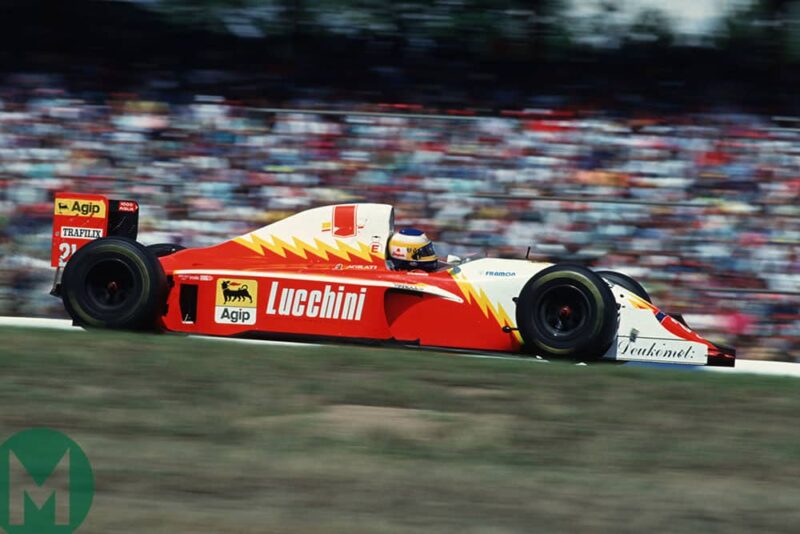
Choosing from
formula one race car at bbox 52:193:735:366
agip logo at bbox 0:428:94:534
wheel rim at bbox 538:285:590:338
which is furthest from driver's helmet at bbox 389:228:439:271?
agip logo at bbox 0:428:94:534

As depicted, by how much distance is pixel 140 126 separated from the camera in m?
12.0

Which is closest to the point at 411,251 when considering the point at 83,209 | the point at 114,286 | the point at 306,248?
the point at 306,248

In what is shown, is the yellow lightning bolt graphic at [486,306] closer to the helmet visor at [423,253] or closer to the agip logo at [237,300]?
the helmet visor at [423,253]

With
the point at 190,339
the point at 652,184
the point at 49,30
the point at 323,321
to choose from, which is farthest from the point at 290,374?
the point at 49,30

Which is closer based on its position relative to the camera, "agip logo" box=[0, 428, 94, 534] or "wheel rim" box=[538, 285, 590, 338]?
"agip logo" box=[0, 428, 94, 534]

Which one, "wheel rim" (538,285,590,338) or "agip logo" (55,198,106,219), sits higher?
"agip logo" (55,198,106,219)

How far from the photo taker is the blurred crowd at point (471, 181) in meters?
11.2

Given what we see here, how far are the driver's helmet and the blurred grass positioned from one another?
127 centimetres

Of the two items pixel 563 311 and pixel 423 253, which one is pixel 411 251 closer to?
pixel 423 253

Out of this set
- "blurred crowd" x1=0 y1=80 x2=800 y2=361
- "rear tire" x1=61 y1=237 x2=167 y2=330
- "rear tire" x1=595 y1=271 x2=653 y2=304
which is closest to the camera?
"rear tire" x1=61 y1=237 x2=167 y2=330

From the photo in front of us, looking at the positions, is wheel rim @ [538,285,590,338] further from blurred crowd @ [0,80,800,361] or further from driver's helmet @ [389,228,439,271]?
blurred crowd @ [0,80,800,361]

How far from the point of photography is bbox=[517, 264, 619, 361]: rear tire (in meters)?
8.60

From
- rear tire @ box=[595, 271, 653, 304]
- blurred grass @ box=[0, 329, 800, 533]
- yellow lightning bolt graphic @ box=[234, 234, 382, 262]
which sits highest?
→ yellow lightning bolt graphic @ box=[234, 234, 382, 262]

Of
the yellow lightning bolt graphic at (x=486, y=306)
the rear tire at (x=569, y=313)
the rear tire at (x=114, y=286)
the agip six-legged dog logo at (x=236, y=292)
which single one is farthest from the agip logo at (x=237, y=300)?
the rear tire at (x=569, y=313)
